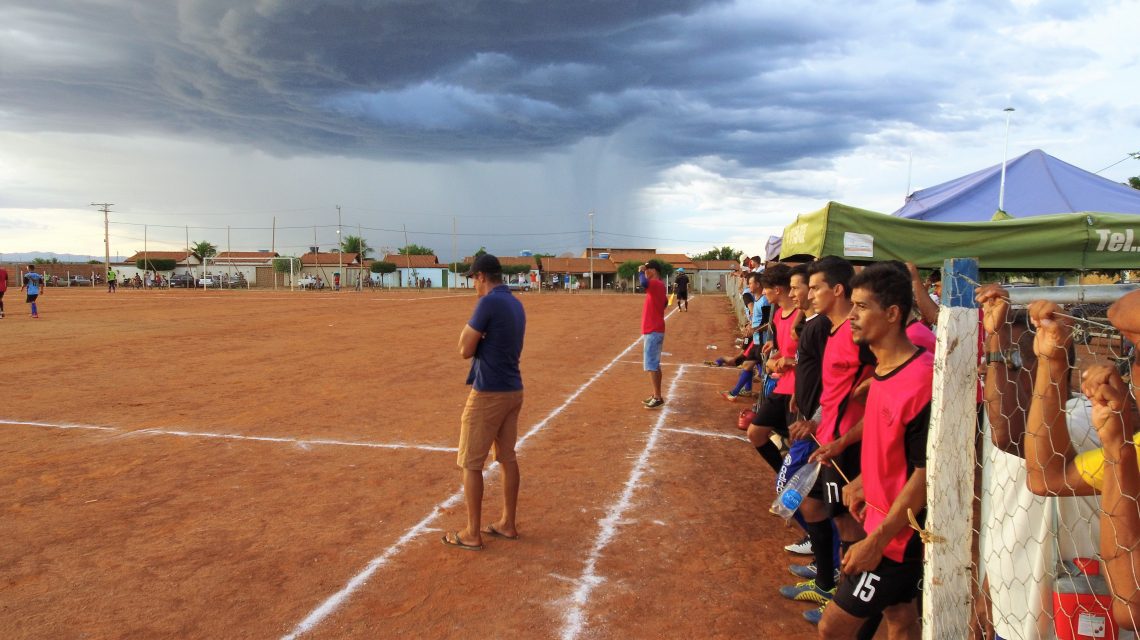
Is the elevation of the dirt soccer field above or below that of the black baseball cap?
below

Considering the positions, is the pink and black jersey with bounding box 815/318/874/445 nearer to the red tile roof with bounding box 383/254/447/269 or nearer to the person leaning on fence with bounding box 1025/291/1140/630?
the person leaning on fence with bounding box 1025/291/1140/630

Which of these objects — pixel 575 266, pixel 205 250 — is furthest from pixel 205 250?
pixel 575 266

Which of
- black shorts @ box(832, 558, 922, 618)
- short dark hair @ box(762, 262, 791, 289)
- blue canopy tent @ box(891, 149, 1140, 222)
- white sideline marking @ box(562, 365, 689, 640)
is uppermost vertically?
blue canopy tent @ box(891, 149, 1140, 222)

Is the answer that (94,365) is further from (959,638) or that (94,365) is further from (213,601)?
(959,638)

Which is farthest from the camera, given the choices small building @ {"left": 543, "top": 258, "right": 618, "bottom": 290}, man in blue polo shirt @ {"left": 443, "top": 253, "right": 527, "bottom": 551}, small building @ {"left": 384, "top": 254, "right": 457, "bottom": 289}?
small building @ {"left": 384, "top": 254, "right": 457, "bottom": 289}

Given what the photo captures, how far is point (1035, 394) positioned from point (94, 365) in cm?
1482

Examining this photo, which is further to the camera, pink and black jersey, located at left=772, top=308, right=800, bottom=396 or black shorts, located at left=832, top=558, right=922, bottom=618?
pink and black jersey, located at left=772, top=308, right=800, bottom=396

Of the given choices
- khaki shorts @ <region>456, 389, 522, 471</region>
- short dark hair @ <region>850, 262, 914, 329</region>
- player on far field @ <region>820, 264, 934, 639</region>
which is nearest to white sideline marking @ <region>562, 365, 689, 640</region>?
khaki shorts @ <region>456, 389, 522, 471</region>

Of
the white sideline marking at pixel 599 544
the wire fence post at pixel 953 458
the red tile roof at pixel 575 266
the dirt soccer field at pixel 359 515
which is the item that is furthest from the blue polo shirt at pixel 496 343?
the red tile roof at pixel 575 266

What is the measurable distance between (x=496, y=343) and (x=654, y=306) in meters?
4.98

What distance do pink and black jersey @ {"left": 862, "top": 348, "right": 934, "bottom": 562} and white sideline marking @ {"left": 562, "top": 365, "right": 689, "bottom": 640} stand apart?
69.9 inches

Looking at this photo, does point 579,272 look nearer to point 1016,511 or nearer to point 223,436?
point 223,436

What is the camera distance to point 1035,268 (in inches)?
195

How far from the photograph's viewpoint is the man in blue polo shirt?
4672mm
